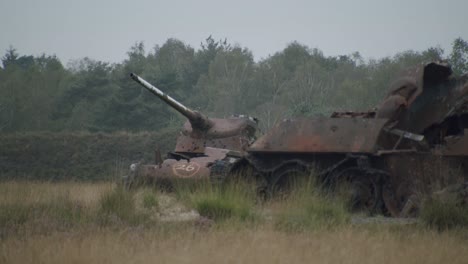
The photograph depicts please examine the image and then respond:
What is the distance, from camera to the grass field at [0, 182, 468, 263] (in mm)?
7582

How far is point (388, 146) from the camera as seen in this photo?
13688 millimetres

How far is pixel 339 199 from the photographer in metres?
11.5

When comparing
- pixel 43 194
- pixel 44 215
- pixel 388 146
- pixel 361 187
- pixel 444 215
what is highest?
pixel 388 146

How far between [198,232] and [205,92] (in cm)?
4231

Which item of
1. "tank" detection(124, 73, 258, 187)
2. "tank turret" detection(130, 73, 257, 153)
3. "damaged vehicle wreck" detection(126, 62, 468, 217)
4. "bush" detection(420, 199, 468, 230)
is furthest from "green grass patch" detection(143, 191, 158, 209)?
"tank turret" detection(130, 73, 257, 153)

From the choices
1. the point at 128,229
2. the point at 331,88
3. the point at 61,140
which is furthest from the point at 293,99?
the point at 128,229

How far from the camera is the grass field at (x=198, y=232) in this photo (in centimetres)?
758

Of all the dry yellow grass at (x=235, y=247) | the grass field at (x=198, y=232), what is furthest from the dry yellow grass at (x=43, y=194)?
the dry yellow grass at (x=235, y=247)

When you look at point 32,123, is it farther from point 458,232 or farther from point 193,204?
point 458,232

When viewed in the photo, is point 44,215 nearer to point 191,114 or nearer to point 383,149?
point 383,149

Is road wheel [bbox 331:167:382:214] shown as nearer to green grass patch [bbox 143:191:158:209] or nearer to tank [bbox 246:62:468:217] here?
tank [bbox 246:62:468:217]

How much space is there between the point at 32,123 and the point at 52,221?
35.6 meters

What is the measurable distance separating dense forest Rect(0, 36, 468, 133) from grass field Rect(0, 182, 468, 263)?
19759 millimetres

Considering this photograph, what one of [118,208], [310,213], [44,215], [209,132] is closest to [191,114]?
[209,132]
